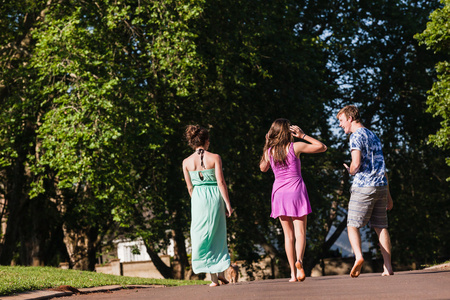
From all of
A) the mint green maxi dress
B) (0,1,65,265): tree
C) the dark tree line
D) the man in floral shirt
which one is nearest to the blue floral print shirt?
the man in floral shirt

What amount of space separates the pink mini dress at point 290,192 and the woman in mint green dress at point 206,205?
2.04 feet

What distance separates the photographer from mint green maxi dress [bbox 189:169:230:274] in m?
8.84

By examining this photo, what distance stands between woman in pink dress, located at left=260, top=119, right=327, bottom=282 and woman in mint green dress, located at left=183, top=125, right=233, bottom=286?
2.17ft

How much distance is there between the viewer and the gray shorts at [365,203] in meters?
8.48

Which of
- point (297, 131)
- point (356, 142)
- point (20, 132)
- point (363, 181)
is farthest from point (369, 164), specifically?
point (20, 132)

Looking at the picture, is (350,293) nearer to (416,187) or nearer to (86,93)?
(86,93)

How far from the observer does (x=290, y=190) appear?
8.71m

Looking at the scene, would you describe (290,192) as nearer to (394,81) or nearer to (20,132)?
(20,132)

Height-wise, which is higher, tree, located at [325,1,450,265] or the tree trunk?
tree, located at [325,1,450,265]

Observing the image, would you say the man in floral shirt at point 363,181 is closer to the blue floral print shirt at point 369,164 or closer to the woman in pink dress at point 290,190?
the blue floral print shirt at point 369,164

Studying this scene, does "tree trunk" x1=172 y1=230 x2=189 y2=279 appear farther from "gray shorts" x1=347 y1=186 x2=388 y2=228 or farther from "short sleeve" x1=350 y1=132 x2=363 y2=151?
"short sleeve" x1=350 y1=132 x2=363 y2=151

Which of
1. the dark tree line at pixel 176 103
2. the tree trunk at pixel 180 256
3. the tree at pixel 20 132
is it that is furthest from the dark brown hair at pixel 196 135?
the tree trunk at pixel 180 256

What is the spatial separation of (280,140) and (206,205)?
1239 mm

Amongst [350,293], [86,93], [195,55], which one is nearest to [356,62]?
[195,55]
